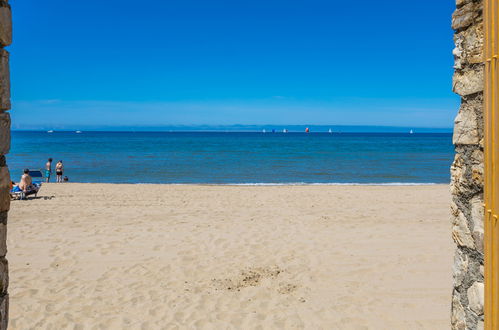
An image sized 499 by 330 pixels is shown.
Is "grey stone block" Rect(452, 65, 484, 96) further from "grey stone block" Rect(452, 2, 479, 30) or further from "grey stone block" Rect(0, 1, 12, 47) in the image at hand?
"grey stone block" Rect(0, 1, 12, 47)

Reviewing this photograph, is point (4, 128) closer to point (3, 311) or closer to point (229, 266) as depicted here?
point (3, 311)

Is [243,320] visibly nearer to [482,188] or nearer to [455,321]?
[455,321]

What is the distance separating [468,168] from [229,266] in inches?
225

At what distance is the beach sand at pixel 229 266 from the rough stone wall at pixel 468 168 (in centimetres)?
305

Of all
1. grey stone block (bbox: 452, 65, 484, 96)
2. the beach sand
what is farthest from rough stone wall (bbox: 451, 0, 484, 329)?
the beach sand

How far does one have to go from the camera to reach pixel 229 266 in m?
7.78

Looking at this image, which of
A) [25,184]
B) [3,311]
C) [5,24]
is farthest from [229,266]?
[25,184]

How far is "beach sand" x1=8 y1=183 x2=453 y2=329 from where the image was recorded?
18.9 ft

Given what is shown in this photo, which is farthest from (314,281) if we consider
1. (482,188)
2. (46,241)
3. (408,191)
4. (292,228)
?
(408,191)

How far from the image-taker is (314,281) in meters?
7.04

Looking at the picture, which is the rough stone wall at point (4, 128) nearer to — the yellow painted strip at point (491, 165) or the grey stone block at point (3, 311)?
the grey stone block at point (3, 311)

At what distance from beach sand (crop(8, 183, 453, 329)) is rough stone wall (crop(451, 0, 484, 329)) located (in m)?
3.05

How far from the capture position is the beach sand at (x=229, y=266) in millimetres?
5770

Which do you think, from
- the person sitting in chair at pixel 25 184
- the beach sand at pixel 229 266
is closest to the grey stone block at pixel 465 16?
the beach sand at pixel 229 266
